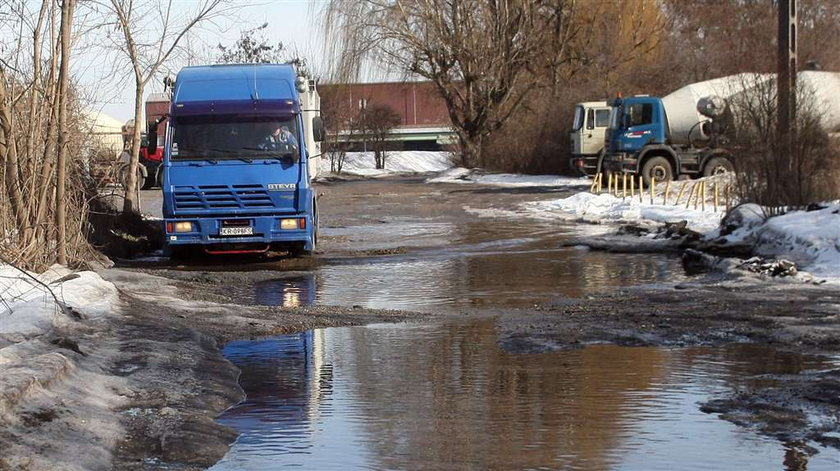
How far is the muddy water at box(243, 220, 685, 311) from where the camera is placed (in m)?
14.0

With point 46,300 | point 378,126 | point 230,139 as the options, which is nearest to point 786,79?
point 230,139

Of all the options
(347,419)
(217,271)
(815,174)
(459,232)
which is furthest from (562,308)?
(459,232)

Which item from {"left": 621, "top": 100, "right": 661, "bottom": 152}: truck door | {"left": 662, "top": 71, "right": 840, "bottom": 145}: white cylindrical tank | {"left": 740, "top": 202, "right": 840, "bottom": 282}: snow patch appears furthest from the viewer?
{"left": 621, "top": 100, "right": 661, "bottom": 152}: truck door

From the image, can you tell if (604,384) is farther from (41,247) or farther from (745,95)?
(745,95)

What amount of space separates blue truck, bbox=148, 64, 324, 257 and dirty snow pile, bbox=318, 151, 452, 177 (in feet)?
174

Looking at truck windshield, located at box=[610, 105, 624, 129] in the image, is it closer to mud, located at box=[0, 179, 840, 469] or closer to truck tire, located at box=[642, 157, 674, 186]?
truck tire, located at box=[642, 157, 674, 186]

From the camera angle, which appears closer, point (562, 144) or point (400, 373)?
point (400, 373)

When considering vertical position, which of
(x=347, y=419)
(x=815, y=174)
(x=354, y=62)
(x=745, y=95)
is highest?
(x=354, y=62)

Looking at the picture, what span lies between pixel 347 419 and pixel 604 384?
2085 millimetres

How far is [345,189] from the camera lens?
49.1 meters

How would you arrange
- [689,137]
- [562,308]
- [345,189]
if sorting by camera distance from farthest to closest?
[345,189] → [689,137] → [562,308]

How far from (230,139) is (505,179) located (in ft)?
113

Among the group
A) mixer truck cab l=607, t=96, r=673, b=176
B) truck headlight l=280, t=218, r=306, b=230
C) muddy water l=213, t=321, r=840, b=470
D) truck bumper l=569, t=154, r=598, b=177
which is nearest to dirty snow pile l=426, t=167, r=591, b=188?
truck bumper l=569, t=154, r=598, b=177

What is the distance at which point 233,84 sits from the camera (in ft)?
63.1
